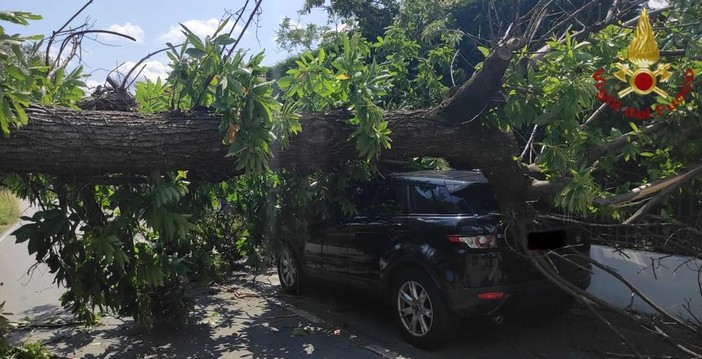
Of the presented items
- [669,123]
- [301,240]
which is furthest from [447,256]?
[301,240]

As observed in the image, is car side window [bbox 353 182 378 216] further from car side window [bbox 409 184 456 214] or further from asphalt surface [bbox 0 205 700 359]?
→ asphalt surface [bbox 0 205 700 359]

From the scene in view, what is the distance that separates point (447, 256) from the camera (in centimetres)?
527

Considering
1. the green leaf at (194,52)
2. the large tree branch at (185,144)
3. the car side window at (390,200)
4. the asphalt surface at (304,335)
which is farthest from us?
the car side window at (390,200)

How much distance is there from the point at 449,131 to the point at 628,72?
62.3 inches

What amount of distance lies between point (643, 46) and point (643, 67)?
23 centimetres

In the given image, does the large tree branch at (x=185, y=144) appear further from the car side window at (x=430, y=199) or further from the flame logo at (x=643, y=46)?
the flame logo at (x=643, y=46)

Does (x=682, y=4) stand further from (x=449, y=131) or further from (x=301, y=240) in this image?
(x=301, y=240)

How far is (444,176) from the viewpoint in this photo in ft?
20.1

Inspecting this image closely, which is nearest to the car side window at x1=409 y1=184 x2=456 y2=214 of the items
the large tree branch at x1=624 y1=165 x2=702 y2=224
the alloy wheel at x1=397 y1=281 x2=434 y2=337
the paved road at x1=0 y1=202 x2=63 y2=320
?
the alloy wheel at x1=397 y1=281 x2=434 y2=337

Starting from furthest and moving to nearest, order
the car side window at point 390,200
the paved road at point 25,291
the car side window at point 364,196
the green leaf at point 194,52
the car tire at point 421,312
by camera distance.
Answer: the paved road at point 25,291
the car side window at point 364,196
the car side window at point 390,200
the car tire at point 421,312
the green leaf at point 194,52

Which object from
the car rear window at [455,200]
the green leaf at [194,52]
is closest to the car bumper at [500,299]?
the car rear window at [455,200]

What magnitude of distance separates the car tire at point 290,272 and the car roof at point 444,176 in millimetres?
2172

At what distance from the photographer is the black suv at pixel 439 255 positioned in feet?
17.1

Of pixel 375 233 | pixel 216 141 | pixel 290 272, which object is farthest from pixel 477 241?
pixel 290 272
